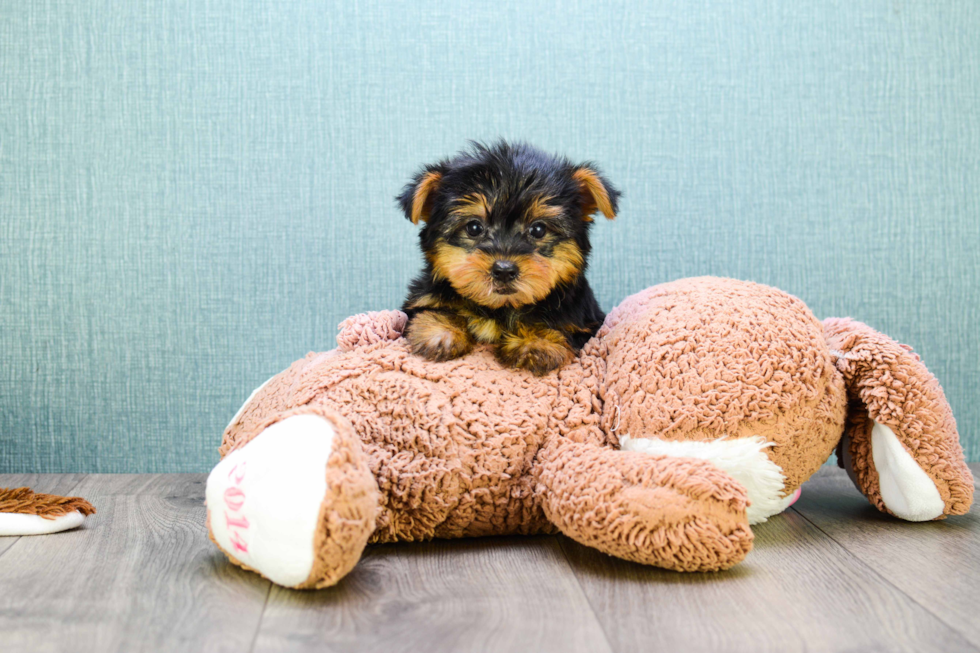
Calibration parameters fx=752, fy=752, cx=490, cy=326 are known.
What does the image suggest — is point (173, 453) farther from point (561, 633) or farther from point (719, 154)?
point (719, 154)

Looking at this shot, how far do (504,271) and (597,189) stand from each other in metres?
0.34

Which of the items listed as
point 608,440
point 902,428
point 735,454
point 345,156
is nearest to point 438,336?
point 608,440

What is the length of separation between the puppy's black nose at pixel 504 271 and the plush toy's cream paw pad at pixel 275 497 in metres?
0.50

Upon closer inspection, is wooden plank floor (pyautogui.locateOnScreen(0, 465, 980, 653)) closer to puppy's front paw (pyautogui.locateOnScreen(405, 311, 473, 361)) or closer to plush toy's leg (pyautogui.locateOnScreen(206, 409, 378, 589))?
plush toy's leg (pyautogui.locateOnScreen(206, 409, 378, 589))

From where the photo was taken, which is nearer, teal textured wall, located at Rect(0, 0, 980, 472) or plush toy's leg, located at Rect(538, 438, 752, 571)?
plush toy's leg, located at Rect(538, 438, 752, 571)

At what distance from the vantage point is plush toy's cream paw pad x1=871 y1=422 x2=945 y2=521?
1.80m

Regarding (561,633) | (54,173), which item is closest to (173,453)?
(54,173)

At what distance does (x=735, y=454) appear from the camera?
5.31 ft

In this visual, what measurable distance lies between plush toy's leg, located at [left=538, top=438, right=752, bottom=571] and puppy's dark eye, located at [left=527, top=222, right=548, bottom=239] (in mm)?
557

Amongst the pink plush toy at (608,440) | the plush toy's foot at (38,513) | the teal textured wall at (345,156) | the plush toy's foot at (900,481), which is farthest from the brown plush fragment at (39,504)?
the plush toy's foot at (900,481)

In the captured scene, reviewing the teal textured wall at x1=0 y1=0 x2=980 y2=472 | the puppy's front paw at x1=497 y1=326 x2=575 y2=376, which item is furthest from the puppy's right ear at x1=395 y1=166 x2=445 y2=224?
the teal textured wall at x1=0 y1=0 x2=980 y2=472

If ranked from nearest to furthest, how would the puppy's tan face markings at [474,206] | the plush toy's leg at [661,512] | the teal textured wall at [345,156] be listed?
the plush toy's leg at [661,512]
the puppy's tan face markings at [474,206]
the teal textured wall at [345,156]

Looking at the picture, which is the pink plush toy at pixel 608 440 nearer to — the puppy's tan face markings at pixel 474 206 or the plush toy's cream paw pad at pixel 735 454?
the plush toy's cream paw pad at pixel 735 454

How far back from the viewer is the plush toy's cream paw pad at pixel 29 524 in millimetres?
1778
